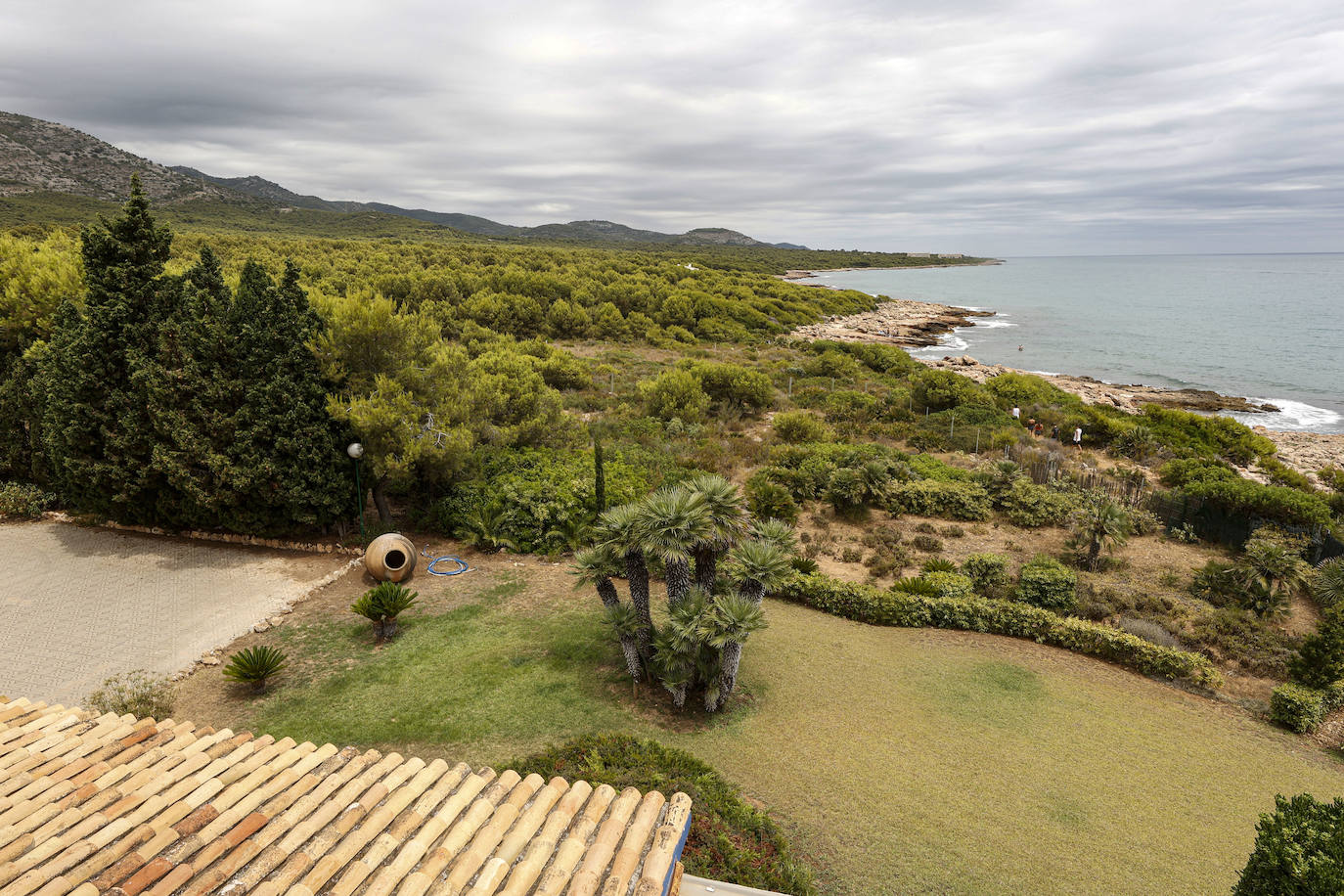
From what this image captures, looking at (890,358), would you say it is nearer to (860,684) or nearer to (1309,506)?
(1309,506)

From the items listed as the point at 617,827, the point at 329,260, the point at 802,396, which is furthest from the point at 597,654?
the point at 329,260

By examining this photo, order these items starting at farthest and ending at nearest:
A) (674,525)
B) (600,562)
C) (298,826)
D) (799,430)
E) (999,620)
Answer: (799,430) < (999,620) < (600,562) < (674,525) < (298,826)

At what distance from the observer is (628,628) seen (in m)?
9.30

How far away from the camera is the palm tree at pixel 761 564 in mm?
8484

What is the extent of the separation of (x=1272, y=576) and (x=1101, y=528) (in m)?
2.95

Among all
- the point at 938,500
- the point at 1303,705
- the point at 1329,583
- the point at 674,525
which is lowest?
the point at 1303,705

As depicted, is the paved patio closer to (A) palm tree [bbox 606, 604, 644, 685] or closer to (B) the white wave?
(A) palm tree [bbox 606, 604, 644, 685]

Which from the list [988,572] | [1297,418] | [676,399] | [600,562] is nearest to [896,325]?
[1297,418]

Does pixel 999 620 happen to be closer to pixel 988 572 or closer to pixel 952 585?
pixel 952 585

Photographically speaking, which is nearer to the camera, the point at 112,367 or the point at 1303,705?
the point at 1303,705

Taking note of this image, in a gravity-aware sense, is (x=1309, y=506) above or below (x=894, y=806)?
above

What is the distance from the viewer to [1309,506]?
14.7m

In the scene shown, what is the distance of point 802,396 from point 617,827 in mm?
27063

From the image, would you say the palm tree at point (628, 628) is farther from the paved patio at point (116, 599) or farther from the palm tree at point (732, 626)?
the paved patio at point (116, 599)
